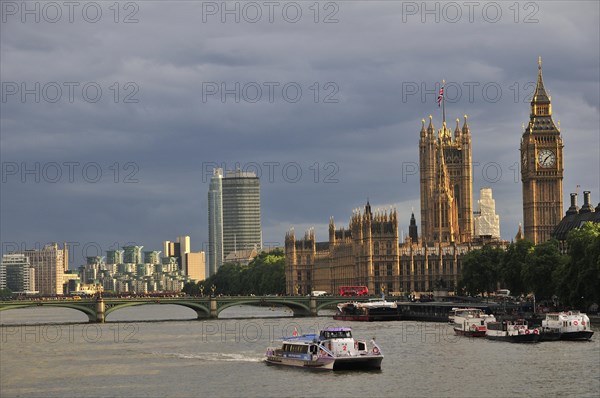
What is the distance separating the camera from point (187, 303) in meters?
183

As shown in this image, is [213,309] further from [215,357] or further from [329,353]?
[329,353]

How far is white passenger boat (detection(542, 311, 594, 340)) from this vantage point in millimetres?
119938

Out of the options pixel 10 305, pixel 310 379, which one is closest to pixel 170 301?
pixel 10 305

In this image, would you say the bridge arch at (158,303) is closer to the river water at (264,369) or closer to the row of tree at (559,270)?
the river water at (264,369)

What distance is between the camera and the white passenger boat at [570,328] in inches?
4722

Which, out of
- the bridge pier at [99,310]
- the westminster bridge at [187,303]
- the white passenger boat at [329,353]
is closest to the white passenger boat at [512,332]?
the white passenger boat at [329,353]

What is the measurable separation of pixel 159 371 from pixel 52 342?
38.8 m

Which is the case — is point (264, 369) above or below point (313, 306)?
below

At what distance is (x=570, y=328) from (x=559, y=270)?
37.9 m

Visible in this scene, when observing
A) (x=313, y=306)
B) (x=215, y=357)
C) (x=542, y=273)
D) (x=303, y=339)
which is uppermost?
(x=542, y=273)

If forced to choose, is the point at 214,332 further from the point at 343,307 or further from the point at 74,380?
the point at 74,380

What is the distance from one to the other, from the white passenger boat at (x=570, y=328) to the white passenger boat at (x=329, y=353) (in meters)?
21.6

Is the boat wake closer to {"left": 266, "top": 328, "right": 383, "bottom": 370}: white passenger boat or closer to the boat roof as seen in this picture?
the boat roof

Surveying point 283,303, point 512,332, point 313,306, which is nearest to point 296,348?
point 512,332
